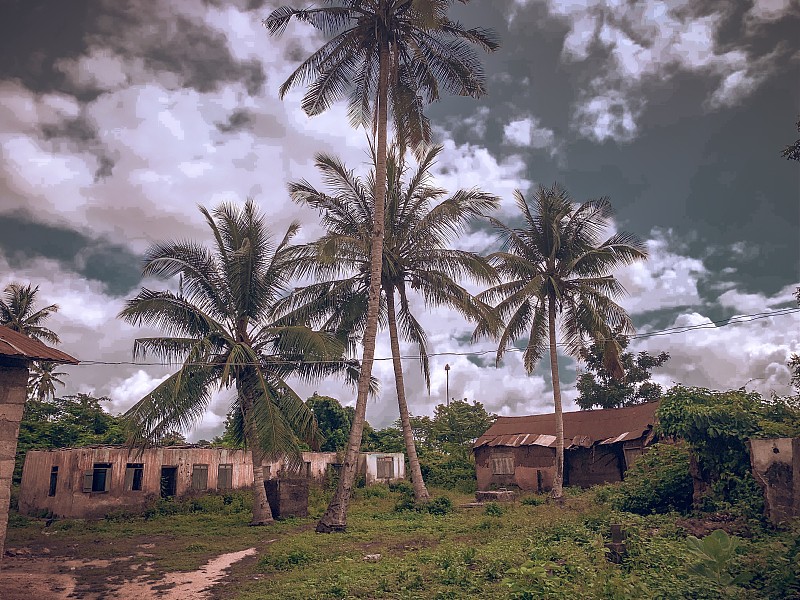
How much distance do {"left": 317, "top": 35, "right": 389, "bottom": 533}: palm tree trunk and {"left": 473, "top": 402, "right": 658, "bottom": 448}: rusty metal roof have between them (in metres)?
12.2

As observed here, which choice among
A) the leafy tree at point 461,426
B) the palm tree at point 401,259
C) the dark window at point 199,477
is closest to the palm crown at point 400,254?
the palm tree at point 401,259

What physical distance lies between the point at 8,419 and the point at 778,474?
1201 cm

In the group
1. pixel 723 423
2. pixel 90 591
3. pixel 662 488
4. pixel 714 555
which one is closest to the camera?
pixel 714 555

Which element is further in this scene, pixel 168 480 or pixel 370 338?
pixel 168 480

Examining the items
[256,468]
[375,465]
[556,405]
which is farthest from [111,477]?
[556,405]

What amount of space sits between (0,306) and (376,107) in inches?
956

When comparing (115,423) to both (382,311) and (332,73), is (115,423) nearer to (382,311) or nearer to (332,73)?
(382,311)

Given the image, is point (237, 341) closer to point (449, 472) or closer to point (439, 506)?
point (439, 506)

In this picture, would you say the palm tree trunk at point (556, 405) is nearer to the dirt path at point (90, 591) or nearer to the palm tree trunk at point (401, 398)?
the palm tree trunk at point (401, 398)

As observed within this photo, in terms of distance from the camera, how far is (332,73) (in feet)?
53.2

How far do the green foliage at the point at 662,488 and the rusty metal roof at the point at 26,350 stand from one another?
37.3 feet

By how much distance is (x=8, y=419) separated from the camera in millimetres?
8672

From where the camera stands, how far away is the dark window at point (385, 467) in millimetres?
28422

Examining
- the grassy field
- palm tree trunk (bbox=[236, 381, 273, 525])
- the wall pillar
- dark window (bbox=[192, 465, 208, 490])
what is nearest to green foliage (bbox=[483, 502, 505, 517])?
the grassy field
